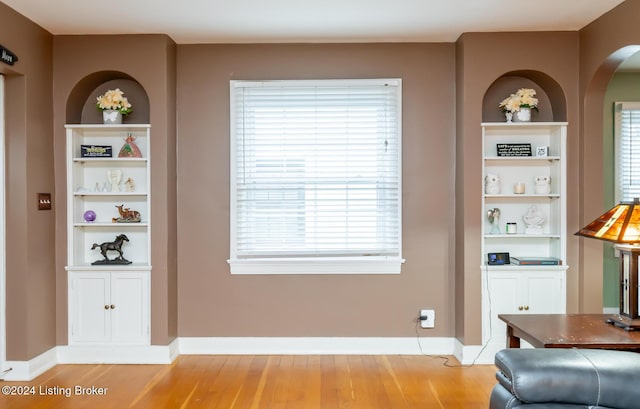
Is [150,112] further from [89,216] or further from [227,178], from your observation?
[89,216]

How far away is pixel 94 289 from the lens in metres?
4.12

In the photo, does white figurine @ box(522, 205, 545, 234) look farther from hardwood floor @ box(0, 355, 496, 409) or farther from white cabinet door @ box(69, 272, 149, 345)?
white cabinet door @ box(69, 272, 149, 345)

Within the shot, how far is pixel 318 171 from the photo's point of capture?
4316mm

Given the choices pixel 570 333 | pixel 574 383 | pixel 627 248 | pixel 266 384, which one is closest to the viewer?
pixel 574 383

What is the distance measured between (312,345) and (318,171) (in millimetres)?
1500

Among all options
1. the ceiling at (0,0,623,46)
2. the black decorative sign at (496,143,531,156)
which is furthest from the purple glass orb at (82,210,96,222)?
the black decorative sign at (496,143,531,156)

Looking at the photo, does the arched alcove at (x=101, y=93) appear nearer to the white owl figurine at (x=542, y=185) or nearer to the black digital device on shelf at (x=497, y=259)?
the black digital device on shelf at (x=497, y=259)

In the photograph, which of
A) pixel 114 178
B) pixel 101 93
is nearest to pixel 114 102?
pixel 101 93

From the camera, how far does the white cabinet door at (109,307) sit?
4098 millimetres

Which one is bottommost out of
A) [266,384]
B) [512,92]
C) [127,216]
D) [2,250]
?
[266,384]

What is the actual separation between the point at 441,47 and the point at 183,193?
2559 millimetres

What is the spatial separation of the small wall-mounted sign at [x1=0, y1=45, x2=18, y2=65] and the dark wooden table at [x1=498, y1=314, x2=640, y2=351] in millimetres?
3618

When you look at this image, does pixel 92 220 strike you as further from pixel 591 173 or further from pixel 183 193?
pixel 591 173

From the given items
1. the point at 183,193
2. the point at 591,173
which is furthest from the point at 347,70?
the point at 591,173
